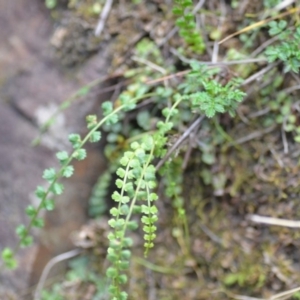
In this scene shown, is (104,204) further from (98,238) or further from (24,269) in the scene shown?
(24,269)

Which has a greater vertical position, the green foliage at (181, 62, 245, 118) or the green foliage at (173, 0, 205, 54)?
the green foliage at (173, 0, 205, 54)

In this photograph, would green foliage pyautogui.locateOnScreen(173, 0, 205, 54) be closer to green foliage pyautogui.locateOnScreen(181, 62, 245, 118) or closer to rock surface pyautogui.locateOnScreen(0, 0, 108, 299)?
green foliage pyautogui.locateOnScreen(181, 62, 245, 118)

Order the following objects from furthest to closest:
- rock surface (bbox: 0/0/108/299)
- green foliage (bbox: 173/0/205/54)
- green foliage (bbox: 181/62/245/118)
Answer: rock surface (bbox: 0/0/108/299)
green foliage (bbox: 173/0/205/54)
green foliage (bbox: 181/62/245/118)

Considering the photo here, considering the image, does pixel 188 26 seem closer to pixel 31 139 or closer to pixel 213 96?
pixel 213 96

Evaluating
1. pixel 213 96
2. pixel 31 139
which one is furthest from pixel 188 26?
pixel 31 139

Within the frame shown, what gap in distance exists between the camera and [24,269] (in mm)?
1965

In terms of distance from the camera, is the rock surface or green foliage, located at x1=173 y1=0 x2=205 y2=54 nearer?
green foliage, located at x1=173 y1=0 x2=205 y2=54

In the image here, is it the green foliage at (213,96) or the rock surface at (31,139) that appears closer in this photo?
the green foliage at (213,96)

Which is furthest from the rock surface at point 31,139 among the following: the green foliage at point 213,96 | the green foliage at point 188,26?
the green foliage at point 213,96

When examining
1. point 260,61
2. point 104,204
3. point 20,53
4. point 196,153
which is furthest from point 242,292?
point 20,53

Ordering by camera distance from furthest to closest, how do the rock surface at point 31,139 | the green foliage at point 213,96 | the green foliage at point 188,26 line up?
the rock surface at point 31,139 → the green foliage at point 188,26 → the green foliage at point 213,96

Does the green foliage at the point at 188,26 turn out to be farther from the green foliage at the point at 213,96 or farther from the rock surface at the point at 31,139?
the rock surface at the point at 31,139

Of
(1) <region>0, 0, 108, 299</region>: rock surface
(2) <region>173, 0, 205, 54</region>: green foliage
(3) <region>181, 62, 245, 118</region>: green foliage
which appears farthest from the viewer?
(1) <region>0, 0, 108, 299</region>: rock surface

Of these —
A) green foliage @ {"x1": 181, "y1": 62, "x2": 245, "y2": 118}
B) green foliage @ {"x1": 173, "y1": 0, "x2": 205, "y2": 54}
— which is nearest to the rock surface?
green foliage @ {"x1": 173, "y1": 0, "x2": 205, "y2": 54}
